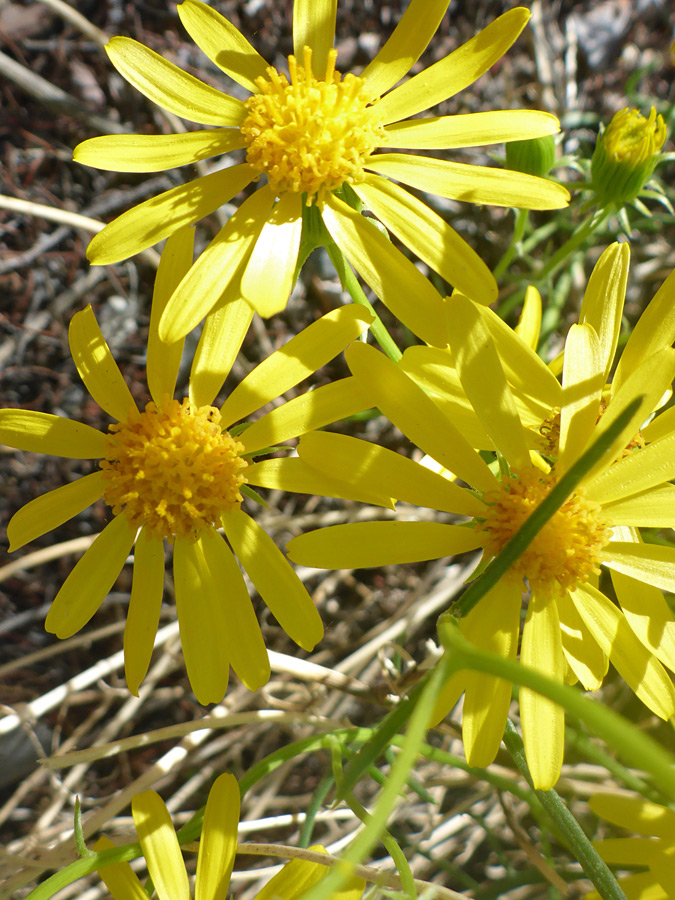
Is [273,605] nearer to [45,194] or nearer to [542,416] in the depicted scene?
[542,416]

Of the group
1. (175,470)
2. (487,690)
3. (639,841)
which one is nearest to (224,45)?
(175,470)

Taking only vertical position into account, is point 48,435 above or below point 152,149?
below

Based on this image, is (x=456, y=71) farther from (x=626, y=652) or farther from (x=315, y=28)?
(x=626, y=652)

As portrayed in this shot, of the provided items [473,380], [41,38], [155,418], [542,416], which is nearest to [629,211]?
[542,416]

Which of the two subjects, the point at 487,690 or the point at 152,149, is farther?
the point at 152,149

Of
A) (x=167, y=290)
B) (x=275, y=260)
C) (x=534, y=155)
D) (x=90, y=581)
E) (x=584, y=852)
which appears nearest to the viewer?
(x=584, y=852)

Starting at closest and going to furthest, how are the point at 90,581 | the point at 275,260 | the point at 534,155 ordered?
the point at 275,260 < the point at 90,581 < the point at 534,155
